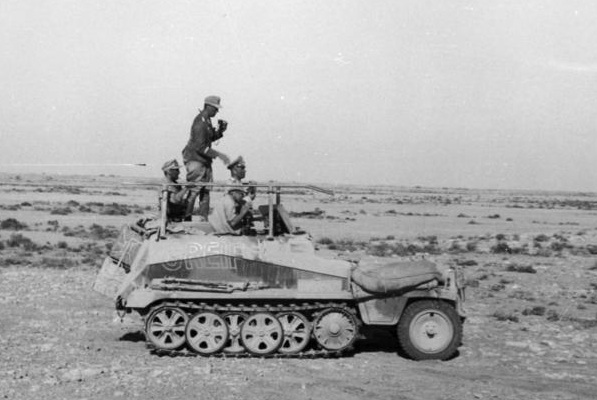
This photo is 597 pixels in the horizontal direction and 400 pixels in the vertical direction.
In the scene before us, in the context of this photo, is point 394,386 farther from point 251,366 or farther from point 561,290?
point 561,290

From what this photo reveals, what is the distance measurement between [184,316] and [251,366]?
1.19 metres

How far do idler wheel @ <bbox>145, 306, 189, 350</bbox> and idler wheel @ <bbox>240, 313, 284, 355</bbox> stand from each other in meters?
0.87

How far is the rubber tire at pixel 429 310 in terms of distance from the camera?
10.5 metres

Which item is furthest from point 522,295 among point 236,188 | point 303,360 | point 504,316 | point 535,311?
point 236,188

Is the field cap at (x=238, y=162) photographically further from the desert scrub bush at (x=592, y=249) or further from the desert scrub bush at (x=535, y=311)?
the desert scrub bush at (x=592, y=249)

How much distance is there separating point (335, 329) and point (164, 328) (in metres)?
2.40

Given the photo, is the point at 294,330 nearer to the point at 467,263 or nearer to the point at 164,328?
the point at 164,328

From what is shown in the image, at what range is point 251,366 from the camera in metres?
9.98

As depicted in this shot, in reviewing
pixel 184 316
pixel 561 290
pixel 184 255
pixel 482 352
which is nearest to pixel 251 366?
pixel 184 316

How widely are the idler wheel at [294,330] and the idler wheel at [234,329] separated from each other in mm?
539

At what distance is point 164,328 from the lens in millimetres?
10344

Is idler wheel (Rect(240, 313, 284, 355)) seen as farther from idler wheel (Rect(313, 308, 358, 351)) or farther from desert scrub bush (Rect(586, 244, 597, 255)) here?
desert scrub bush (Rect(586, 244, 597, 255))

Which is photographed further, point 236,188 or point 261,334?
point 236,188

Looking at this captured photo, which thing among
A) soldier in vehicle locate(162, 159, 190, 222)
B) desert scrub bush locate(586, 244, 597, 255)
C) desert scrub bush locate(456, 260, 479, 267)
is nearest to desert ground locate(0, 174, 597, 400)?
soldier in vehicle locate(162, 159, 190, 222)
